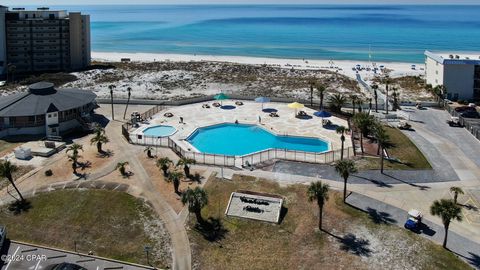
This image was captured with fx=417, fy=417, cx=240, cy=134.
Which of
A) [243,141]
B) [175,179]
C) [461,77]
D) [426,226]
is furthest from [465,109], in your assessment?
[175,179]

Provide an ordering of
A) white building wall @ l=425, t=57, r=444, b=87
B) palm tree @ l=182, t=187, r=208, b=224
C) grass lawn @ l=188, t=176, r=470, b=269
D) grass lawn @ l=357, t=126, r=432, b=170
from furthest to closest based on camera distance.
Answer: white building wall @ l=425, t=57, r=444, b=87 → grass lawn @ l=357, t=126, r=432, b=170 → palm tree @ l=182, t=187, r=208, b=224 → grass lawn @ l=188, t=176, r=470, b=269

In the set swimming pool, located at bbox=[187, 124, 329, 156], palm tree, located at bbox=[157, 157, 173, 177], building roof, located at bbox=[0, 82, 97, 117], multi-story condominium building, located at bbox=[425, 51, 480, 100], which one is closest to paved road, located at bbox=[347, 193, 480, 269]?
swimming pool, located at bbox=[187, 124, 329, 156]

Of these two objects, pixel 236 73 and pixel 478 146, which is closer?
pixel 478 146

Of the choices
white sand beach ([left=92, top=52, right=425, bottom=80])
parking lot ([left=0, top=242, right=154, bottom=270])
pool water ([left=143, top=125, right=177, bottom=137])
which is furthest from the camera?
white sand beach ([left=92, top=52, right=425, bottom=80])

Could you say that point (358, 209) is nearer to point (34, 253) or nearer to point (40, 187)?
point (34, 253)

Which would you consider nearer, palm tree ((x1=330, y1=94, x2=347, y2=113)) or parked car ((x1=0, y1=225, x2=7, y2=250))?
parked car ((x1=0, y1=225, x2=7, y2=250))

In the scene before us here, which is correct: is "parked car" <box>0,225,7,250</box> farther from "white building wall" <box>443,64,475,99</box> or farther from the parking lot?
"white building wall" <box>443,64,475,99</box>

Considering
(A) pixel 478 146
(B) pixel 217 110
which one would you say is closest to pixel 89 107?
(B) pixel 217 110
